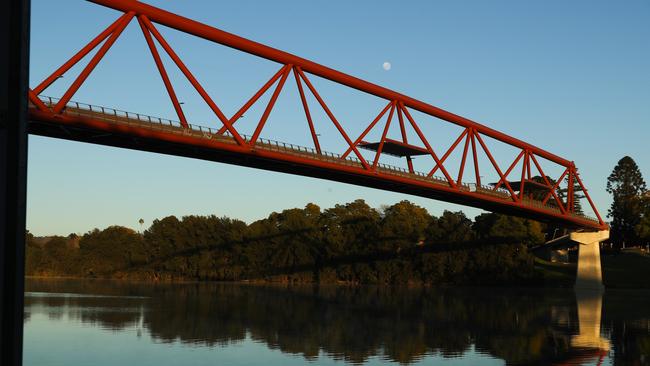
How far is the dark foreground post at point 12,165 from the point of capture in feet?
13.9

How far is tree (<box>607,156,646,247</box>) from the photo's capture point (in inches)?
5497

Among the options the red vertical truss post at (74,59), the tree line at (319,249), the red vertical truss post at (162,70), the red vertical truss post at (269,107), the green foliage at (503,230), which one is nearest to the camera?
the red vertical truss post at (74,59)

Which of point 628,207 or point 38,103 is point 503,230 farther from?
point 38,103

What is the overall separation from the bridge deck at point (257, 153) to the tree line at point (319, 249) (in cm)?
2889

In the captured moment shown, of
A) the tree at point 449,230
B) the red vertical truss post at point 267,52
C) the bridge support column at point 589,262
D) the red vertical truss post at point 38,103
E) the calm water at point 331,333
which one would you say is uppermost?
the red vertical truss post at point 267,52

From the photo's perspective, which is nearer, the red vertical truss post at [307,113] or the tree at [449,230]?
the red vertical truss post at [307,113]

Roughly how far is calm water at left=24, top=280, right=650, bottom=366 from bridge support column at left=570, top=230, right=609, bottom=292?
26095mm

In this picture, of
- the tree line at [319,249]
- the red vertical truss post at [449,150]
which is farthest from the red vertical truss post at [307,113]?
the tree line at [319,249]

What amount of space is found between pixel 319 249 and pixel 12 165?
423 ft

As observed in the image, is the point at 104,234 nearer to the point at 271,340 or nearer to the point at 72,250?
the point at 72,250

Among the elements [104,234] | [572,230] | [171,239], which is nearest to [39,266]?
[104,234]

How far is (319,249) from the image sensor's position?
435 feet

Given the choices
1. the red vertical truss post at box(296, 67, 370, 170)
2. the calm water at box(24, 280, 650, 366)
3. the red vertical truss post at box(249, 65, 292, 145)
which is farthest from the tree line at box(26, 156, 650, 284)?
the red vertical truss post at box(249, 65, 292, 145)

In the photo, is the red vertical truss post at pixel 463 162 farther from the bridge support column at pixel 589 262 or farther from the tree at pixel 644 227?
the tree at pixel 644 227
